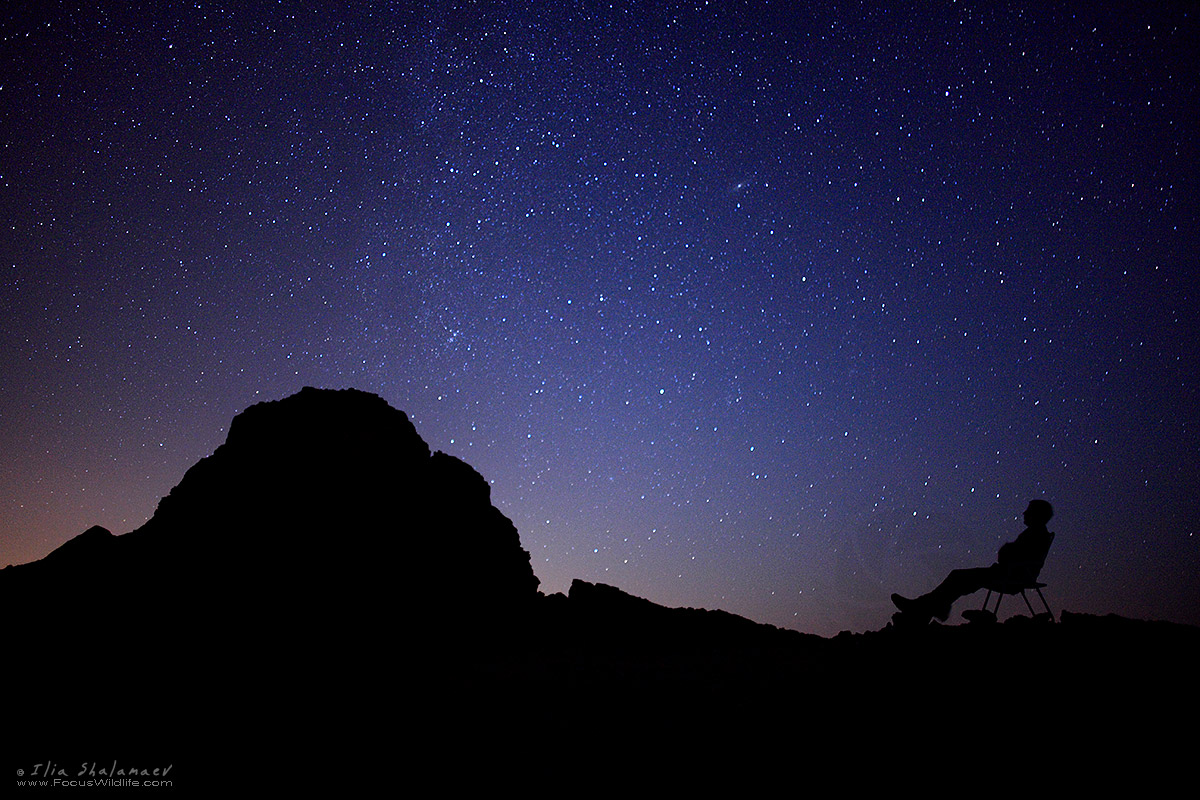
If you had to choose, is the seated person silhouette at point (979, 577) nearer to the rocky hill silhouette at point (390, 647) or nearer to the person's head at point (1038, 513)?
the person's head at point (1038, 513)

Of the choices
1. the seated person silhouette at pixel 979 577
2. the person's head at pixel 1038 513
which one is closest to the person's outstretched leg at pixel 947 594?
the seated person silhouette at pixel 979 577

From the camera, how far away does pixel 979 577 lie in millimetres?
6742

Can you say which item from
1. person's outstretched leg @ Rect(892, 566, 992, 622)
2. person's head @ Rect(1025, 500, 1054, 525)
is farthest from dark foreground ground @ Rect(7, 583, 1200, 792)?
person's head @ Rect(1025, 500, 1054, 525)

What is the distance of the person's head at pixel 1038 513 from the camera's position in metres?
7.07

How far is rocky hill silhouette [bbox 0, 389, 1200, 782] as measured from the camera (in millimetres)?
4895

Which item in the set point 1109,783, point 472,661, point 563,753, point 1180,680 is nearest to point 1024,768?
point 1109,783

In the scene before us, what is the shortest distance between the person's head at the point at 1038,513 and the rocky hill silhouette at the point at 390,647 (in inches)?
47.2

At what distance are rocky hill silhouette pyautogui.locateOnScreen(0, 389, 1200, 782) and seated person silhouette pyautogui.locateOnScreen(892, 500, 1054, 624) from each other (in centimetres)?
29

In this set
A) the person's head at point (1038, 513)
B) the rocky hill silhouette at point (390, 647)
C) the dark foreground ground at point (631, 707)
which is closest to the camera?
the dark foreground ground at point (631, 707)

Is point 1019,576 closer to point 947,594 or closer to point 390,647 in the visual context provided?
point 947,594

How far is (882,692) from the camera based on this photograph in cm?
490

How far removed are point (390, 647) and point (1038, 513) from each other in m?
10.9

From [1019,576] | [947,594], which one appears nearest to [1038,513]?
[1019,576]

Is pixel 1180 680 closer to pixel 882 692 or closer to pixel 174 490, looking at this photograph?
pixel 882 692
